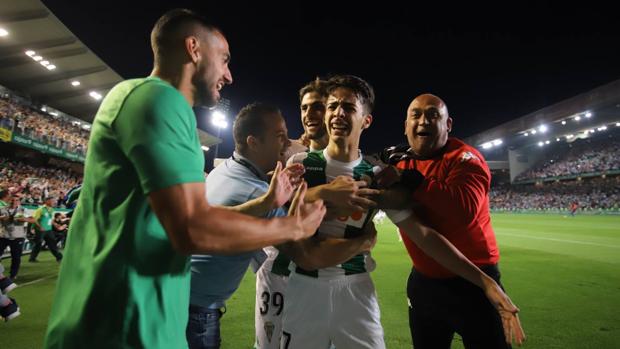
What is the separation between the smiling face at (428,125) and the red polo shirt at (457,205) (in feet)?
0.31

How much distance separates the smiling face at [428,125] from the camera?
2.94 meters

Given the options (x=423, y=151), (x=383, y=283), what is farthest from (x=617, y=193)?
(x=423, y=151)

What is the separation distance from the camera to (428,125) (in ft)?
9.65

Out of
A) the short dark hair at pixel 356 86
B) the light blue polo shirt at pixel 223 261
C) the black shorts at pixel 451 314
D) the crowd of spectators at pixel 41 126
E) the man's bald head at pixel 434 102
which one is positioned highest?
the crowd of spectators at pixel 41 126

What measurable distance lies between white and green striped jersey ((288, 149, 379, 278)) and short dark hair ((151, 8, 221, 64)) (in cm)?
131

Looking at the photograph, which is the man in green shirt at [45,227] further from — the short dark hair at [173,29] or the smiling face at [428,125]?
the smiling face at [428,125]

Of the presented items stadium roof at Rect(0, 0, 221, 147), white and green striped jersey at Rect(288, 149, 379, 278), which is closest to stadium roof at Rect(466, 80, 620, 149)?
stadium roof at Rect(0, 0, 221, 147)

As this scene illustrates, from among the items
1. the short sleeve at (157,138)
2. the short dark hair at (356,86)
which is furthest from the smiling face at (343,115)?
the short sleeve at (157,138)

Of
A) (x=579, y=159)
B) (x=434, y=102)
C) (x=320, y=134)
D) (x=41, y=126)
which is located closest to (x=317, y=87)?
(x=320, y=134)

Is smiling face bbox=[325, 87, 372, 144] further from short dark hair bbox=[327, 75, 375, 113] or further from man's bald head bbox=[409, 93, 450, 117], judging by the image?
man's bald head bbox=[409, 93, 450, 117]

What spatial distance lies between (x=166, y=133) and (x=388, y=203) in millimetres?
1472

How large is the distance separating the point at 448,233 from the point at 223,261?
1.57 meters

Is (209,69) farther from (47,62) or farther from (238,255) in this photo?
(47,62)

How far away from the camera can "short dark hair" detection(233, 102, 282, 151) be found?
10.3 feet
